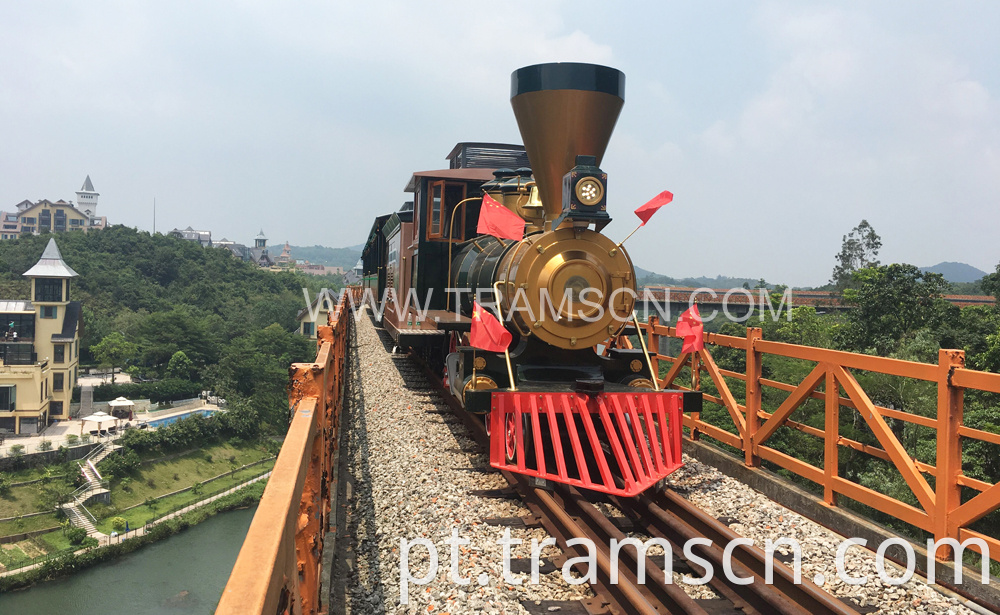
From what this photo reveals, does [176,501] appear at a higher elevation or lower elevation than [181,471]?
lower

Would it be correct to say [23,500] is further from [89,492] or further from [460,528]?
[460,528]

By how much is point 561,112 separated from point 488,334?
90.3 inches

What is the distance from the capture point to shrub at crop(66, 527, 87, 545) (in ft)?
107

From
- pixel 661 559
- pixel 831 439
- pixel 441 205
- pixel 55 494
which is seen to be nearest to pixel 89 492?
pixel 55 494

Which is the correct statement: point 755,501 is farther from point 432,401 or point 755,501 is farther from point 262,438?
point 262,438

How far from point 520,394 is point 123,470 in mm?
44225

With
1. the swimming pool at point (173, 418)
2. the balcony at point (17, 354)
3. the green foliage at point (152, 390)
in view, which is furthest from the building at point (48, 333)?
the swimming pool at point (173, 418)

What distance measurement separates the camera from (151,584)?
1184 inches

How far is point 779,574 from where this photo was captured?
364cm

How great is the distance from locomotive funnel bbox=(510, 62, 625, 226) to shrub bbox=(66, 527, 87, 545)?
36.7m

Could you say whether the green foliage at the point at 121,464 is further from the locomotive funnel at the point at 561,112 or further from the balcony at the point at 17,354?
the locomotive funnel at the point at 561,112

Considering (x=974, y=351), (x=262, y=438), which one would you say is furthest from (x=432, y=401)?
(x=262, y=438)

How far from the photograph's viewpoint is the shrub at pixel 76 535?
3262 cm

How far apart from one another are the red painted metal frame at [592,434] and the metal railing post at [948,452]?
1.79m
